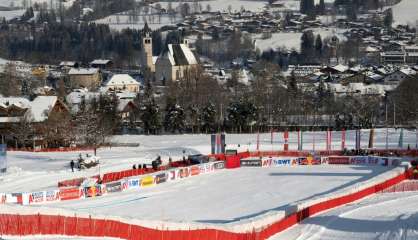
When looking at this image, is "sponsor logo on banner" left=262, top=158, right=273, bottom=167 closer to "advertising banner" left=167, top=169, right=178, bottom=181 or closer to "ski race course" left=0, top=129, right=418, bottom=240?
"ski race course" left=0, top=129, right=418, bottom=240

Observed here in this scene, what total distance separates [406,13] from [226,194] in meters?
168

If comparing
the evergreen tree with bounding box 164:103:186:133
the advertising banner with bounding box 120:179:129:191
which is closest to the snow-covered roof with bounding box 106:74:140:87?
the evergreen tree with bounding box 164:103:186:133

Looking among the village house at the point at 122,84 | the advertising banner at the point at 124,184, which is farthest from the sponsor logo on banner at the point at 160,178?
the village house at the point at 122,84

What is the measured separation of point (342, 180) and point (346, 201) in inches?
293

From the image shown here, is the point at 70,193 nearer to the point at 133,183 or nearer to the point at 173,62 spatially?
the point at 133,183

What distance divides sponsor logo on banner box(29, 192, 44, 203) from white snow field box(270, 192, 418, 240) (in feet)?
31.4

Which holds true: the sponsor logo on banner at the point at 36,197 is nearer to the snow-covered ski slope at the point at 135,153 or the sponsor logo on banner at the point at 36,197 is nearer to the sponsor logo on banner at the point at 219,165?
the snow-covered ski slope at the point at 135,153

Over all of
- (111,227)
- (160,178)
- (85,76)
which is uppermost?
(111,227)

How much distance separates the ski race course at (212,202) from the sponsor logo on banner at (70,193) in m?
0.17

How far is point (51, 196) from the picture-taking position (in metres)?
28.5

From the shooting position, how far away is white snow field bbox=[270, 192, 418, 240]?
75.4 ft

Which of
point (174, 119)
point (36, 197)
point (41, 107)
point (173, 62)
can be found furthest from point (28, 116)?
point (173, 62)

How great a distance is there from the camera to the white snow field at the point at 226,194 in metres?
27.5

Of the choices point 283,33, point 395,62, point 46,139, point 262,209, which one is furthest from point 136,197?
point 283,33
